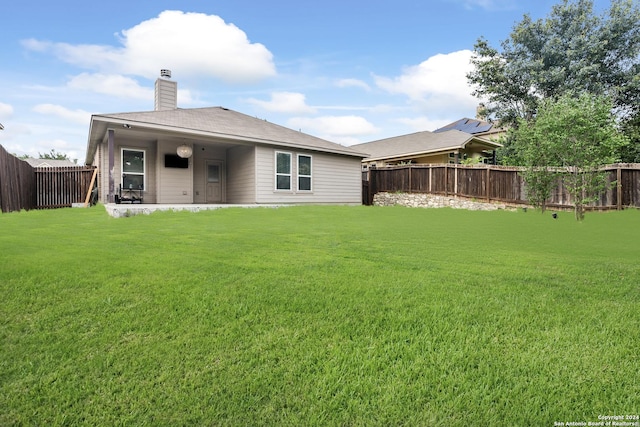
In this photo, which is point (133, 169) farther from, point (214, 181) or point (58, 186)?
point (58, 186)

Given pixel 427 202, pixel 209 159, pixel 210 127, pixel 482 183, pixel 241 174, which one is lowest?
pixel 427 202

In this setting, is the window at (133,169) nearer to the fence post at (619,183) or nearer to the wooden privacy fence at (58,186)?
the wooden privacy fence at (58,186)

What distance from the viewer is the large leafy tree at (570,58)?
58.2ft

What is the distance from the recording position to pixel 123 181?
12281mm

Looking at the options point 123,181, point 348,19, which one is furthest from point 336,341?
point 348,19

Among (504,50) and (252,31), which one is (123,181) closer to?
(252,31)

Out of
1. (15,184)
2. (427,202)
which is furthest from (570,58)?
(15,184)

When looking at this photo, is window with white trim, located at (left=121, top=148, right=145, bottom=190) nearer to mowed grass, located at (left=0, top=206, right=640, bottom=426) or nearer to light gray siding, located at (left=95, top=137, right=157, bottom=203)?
light gray siding, located at (left=95, top=137, right=157, bottom=203)

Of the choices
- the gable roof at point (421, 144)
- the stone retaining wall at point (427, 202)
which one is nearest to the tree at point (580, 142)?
the stone retaining wall at point (427, 202)

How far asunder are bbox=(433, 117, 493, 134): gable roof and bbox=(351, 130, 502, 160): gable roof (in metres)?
10.9

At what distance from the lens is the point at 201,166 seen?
1427cm

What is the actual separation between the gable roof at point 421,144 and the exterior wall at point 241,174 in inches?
321

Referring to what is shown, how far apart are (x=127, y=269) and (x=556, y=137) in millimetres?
10856

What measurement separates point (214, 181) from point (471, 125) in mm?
28930
